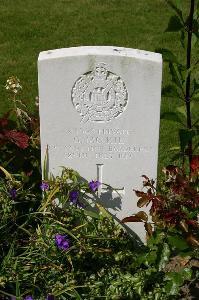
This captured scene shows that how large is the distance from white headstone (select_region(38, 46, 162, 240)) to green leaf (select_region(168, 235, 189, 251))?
1.77ft

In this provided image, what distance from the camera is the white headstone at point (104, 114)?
3561 millimetres

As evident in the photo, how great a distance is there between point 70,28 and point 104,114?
16.3 feet

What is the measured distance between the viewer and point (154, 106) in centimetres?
368

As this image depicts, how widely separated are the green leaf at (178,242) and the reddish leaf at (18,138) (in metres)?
1.17

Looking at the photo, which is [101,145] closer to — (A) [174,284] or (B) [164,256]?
(B) [164,256]

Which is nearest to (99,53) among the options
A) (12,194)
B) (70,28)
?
(12,194)

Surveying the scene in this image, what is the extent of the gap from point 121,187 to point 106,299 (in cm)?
78

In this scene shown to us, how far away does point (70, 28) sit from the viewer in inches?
333

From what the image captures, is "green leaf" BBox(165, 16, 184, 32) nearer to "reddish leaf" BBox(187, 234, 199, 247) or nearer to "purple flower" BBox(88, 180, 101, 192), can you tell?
"purple flower" BBox(88, 180, 101, 192)

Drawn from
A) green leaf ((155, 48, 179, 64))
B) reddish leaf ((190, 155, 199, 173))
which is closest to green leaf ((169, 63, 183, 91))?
green leaf ((155, 48, 179, 64))

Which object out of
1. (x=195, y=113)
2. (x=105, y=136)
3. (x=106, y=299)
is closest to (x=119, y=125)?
(x=105, y=136)

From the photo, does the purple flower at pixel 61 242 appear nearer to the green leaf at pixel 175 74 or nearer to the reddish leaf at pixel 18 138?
the reddish leaf at pixel 18 138

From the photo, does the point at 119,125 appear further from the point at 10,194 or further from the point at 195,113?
the point at 195,113

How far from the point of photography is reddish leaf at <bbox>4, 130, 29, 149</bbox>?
4055 mm
